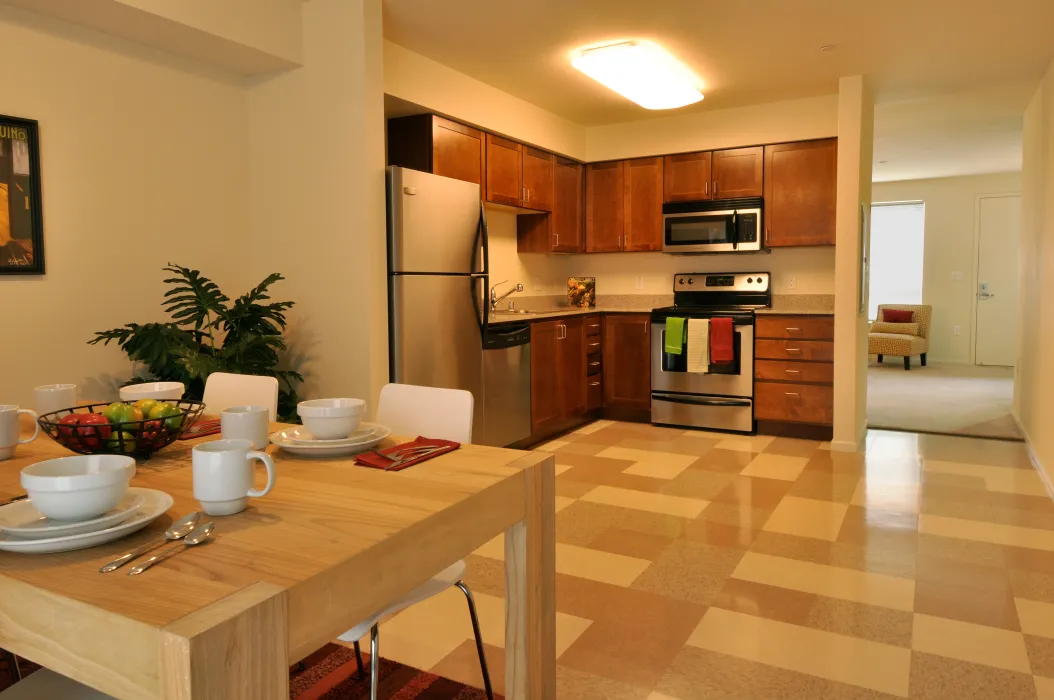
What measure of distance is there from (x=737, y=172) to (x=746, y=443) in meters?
2.01

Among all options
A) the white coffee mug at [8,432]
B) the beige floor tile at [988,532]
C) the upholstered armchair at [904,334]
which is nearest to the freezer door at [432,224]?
the white coffee mug at [8,432]

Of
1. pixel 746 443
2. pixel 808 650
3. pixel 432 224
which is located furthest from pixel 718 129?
pixel 808 650

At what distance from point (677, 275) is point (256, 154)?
3499 millimetres

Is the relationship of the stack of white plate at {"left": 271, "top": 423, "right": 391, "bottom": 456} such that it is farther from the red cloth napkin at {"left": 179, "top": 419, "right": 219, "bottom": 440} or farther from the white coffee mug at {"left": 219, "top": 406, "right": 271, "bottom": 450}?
the red cloth napkin at {"left": 179, "top": 419, "right": 219, "bottom": 440}

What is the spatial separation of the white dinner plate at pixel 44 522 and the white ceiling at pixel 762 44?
3084 millimetres

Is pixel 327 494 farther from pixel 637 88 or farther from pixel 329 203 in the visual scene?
pixel 637 88

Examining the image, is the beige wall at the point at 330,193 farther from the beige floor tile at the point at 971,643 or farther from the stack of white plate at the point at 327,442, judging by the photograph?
the beige floor tile at the point at 971,643

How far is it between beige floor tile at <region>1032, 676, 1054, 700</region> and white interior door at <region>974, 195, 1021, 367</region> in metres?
8.68

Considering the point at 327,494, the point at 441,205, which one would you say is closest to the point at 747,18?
the point at 441,205

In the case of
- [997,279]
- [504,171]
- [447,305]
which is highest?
[504,171]

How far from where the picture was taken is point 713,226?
577 cm

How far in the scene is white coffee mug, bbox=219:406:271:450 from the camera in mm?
1557

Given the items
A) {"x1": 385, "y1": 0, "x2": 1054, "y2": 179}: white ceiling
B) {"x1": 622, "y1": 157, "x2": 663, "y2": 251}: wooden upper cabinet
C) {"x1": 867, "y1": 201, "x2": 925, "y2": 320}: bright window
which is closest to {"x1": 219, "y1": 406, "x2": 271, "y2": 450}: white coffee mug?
{"x1": 385, "y1": 0, "x2": 1054, "y2": 179}: white ceiling

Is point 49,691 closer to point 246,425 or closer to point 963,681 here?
point 246,425
